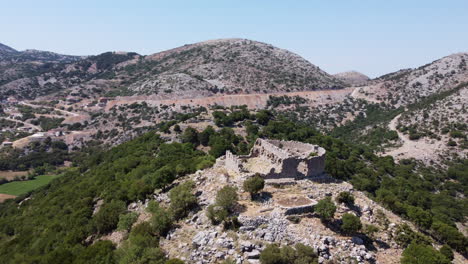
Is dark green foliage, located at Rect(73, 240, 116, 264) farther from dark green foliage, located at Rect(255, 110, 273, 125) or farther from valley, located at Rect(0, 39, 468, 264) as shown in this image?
dark green foliage, located at Rect(255, 110, 273, 125)

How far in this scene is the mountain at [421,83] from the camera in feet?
466

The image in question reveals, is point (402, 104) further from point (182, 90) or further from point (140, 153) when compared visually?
point (140, 153)

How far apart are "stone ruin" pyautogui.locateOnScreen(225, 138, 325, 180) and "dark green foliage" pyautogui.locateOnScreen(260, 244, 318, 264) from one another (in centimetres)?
1194

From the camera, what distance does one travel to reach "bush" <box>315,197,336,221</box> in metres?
25.2

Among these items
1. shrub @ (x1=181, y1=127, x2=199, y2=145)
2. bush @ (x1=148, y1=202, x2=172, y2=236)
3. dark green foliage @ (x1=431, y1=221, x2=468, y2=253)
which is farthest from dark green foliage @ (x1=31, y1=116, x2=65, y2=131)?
dark green foliage @ (x1=431, y1=221, x2=468, y2=253)

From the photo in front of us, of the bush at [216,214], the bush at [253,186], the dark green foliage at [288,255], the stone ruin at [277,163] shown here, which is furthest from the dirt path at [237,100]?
the dark green foliage at [288,255]

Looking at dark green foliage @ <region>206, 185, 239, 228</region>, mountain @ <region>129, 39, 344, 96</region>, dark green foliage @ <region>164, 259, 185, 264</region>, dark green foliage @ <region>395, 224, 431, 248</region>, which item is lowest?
dark green foliage @ <region>164, 259, 185, 264</region>

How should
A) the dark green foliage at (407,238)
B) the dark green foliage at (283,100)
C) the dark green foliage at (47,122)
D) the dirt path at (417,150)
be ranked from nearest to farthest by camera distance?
the dark green foliage at (407,238) → the dirt path at (417,150) → the dark green foliage at (47,122) → the dark green foliage at (283,100)

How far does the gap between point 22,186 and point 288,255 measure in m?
107

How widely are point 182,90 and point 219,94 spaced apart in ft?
67.9

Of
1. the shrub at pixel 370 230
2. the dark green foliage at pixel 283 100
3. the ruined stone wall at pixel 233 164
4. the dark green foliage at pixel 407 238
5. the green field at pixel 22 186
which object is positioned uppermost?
the dark green foliage at pixel 283 100

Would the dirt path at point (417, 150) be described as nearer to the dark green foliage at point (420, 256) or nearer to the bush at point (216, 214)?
the dark green foliage at point (420, 256)

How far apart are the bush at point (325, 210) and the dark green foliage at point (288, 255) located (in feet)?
15.2

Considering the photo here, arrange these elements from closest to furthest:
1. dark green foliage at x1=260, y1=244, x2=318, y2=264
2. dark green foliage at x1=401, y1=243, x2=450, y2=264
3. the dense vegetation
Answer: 1. dark green foliage at x1=260, y1=244, x2=318, y2=264
2. dark green foliage at x1=401, y1=243, x2=450, y2=264
3. the dense vegetation
